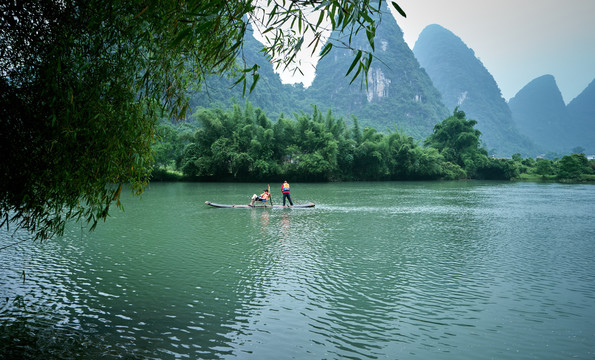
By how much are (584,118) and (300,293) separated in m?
222

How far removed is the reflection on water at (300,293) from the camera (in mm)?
4547

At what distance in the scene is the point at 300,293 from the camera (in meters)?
6.34

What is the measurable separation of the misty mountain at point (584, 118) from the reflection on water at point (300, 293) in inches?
7224

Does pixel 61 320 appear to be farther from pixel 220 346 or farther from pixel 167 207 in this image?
pixel 167 207

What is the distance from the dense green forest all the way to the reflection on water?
26464 millimetres

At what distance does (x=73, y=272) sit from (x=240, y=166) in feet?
101

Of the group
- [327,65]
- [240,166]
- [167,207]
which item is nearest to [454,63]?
[327,65]

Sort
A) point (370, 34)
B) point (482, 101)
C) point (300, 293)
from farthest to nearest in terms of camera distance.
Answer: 1. point (482, 101)
2. point (300, 293)
3. point (370, 34)

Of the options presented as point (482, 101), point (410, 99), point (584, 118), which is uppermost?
point (482, 101)

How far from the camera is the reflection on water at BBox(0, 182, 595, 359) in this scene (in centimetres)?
455

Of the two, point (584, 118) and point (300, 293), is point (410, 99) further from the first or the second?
point (300, 293)

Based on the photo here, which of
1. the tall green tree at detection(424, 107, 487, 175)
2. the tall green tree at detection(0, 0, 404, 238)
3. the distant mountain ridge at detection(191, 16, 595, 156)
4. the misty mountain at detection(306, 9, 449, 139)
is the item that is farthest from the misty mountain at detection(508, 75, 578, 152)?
the tall green tree at detection(0, 0, 404, 238)

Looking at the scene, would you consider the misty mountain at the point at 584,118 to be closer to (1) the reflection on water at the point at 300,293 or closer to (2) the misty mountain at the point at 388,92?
(2) the misty mountain at the point at 388,92

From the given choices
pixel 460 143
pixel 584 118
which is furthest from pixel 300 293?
pixel 584 118
